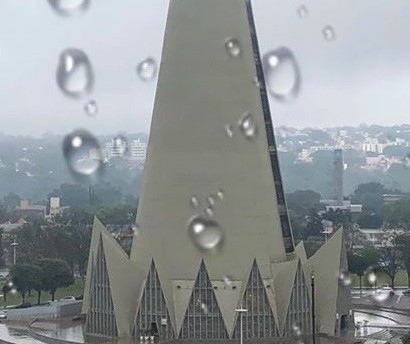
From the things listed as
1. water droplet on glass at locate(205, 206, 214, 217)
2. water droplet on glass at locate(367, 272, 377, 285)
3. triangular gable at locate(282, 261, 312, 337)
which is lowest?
water droplet on glass at locate(367, 272, 377, 285)

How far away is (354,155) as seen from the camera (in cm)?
12825

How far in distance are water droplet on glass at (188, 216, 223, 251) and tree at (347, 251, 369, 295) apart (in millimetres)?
14774

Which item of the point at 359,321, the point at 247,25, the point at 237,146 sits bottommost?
the point at 359,321

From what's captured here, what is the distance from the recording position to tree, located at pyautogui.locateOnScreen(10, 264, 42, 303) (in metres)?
34.7

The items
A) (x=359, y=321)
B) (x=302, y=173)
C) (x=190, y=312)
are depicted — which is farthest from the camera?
(x=302, y=173)

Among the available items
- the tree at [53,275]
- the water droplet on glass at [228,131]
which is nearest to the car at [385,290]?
the tree at [53,275]

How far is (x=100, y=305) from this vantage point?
77.2ft

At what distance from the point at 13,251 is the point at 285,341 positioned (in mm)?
29002

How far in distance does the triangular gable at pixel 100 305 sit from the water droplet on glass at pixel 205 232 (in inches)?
93.6

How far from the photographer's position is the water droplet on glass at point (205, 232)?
2338 cm

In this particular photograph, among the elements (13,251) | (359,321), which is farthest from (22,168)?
(359,321)

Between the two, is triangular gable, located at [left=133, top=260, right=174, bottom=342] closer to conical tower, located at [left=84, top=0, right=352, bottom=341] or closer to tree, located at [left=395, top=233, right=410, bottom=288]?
conical tower, located at [left=84, top=0, right=352, bottom=341]

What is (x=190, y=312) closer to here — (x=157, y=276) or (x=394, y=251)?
(x=157, y=276)

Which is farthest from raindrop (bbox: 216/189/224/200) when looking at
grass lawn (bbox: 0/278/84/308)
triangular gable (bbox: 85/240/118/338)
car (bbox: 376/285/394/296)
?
grass lawn (bbox: 0/278/84/308)
